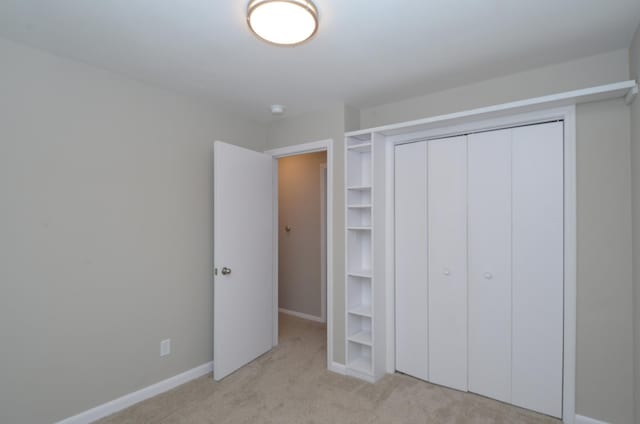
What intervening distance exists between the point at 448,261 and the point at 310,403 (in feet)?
4.90

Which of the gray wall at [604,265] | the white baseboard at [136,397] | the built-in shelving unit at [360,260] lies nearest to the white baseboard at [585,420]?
the gray wall at [604,265]

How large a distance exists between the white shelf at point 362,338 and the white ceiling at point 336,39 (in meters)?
2.08

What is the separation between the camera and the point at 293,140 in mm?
3336

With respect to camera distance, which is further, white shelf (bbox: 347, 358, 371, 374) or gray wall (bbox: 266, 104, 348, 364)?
gray wall (bbox: 266, 104, 348, 364)

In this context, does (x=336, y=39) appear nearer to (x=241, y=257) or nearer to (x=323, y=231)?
(x=241, y=257)

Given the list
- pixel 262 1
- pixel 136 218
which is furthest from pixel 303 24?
pixel 136 218

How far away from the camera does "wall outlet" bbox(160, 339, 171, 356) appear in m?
2.62

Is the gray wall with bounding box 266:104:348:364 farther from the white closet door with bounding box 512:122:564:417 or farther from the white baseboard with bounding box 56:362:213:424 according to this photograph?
the white closet door with bounding box 512:122:564:417

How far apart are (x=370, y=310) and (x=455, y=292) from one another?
726 millimetres

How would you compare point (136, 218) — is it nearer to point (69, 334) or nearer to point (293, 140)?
point (69, 334)

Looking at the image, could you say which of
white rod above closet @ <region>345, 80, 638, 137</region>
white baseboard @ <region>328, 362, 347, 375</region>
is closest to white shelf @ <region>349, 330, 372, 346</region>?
white baseboard @ <region>328, 362, 347, 375</region>

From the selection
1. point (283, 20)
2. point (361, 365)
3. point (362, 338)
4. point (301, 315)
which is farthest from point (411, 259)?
point (301, 315)

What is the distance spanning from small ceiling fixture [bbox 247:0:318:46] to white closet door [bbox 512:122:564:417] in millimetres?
1661

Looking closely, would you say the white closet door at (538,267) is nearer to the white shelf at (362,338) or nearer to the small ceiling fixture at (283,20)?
the white shelf at (362,338)
